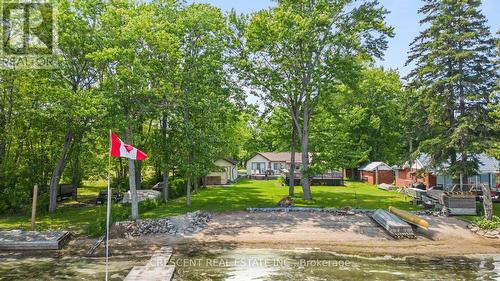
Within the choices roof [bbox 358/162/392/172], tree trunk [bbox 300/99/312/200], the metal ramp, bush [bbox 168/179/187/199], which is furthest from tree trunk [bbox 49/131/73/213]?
roof [bbox 358/162/392/172]

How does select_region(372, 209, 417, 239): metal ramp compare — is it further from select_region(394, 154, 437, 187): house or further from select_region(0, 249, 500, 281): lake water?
select_region(394, 154, 437, 187): house

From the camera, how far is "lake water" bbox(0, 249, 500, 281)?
48.0 feet

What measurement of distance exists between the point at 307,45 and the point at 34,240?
2299 cm

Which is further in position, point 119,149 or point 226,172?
point 226,172

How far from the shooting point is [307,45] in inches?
1161

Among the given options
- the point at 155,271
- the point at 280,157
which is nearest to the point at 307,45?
the point at 155,271

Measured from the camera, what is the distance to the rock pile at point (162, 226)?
2125 cm

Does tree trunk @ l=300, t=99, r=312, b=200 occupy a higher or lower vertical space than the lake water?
higher

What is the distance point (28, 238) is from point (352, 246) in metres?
17.3

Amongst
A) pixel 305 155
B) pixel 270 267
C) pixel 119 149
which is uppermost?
pixel 305 155

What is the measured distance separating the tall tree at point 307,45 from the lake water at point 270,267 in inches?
546

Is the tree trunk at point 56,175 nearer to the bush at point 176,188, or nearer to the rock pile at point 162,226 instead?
the rock pile at point 162,226

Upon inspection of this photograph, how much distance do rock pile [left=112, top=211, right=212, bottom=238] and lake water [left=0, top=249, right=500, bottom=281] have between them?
151 inches

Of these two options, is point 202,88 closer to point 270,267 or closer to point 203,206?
point 203,206
